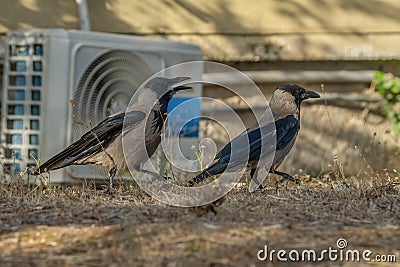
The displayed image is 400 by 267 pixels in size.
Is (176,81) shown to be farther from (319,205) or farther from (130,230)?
(130,230)

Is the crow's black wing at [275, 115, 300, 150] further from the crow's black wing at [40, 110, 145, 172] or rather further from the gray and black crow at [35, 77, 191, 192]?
the crow's black wing at [40, 110, 145, 172]

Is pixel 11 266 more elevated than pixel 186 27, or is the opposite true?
pixel 186 27

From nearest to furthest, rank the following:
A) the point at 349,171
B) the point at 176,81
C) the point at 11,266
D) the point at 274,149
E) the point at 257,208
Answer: the point at 11,266
the point at 257,208
the point at 274,149
the point at 176,81
the point at 349,171

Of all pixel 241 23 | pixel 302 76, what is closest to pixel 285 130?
pixel 302 76

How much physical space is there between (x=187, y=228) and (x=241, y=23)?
7.42m

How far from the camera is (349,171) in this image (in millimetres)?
12180

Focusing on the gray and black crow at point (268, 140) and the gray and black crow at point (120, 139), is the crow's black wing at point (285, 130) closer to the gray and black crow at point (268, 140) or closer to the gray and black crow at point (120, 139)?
the gray and black crow at point (268, 140)

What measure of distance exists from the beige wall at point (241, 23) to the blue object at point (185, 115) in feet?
6.71

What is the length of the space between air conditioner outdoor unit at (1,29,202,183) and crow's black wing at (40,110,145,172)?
1887 millimetres

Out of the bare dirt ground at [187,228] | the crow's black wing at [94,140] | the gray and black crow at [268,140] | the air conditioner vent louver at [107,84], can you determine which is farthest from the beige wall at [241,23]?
the bare dirt ground at [187,228]

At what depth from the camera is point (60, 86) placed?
1003 cm

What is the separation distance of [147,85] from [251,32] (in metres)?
4.49

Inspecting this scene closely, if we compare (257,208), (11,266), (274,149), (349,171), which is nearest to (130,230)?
(11,266)

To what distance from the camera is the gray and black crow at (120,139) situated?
781cm
